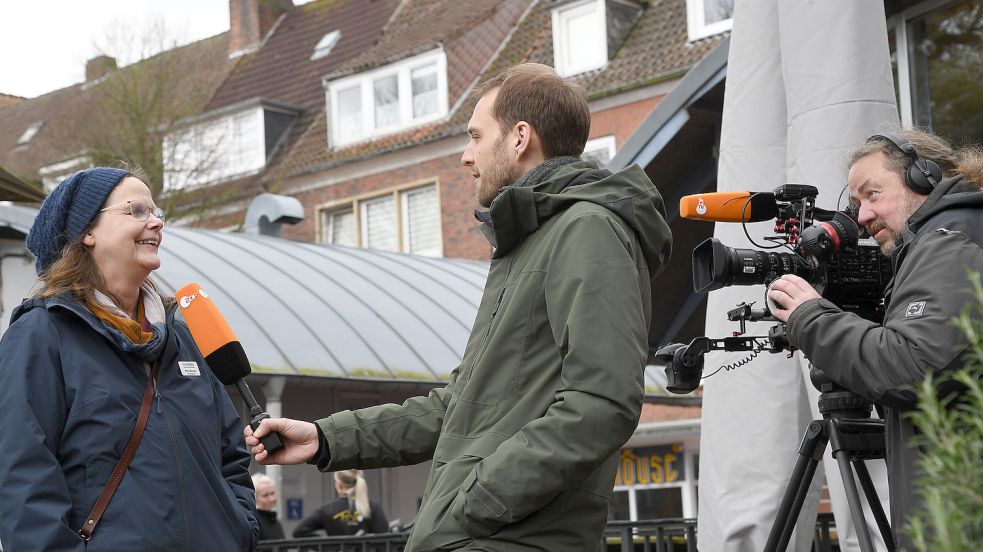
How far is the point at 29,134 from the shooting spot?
37219mm

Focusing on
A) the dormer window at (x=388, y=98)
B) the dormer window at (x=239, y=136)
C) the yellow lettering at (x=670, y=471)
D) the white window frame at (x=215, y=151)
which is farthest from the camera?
the dormer window at (x=239, y=136)

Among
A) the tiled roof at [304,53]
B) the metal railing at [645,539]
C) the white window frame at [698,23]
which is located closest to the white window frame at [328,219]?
the tiled roof at [304,53]

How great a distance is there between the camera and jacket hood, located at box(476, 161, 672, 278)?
10.3 ft

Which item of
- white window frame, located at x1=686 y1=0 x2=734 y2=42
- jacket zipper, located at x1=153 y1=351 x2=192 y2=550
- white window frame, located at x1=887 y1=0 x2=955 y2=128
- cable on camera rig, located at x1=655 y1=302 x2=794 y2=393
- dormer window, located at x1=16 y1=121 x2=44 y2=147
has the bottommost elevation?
jacket zipper, located at x1=153 y1=351 x2=192 y2=550

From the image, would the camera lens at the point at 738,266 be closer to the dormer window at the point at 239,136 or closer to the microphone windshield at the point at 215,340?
the microphone windshield at the point at 215,340

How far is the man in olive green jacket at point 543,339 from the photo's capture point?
9.21 ft

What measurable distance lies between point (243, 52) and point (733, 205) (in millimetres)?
33462

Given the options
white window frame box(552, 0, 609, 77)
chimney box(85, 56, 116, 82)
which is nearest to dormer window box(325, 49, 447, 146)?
white window frame box(552, 0, 609, 77)

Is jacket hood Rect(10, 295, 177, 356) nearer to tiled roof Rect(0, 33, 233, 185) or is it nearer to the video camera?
the video camera

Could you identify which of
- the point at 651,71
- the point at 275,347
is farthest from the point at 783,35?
the point at 651,71

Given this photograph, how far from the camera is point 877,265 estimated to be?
3.83 meters

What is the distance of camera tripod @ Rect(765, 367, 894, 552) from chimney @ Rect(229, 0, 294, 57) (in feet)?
110

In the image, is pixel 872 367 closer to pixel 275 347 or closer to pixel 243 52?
pixel 275 347

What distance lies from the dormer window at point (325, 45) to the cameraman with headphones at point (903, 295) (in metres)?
30.3
